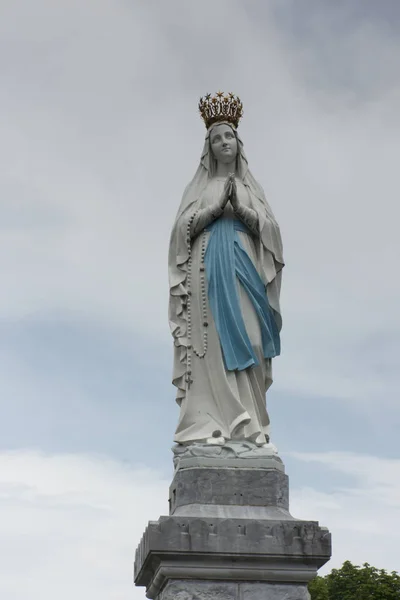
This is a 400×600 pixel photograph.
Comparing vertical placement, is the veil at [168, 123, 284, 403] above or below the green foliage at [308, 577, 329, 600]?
below

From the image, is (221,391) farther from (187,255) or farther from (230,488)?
(187,255)

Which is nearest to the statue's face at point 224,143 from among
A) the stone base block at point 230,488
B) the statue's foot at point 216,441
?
the statue's foot at point 216,441

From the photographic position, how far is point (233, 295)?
15.1 metres

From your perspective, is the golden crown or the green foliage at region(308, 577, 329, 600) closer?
the golden crown

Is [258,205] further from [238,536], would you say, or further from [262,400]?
[238,536]

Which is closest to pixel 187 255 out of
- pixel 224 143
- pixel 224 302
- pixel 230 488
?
pixel 224 302

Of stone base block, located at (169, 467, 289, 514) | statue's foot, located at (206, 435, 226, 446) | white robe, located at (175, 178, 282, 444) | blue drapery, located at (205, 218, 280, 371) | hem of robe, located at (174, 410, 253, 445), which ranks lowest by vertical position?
stone base block, located at (169, 467, 289, 514)

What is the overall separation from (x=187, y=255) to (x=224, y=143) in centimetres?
168

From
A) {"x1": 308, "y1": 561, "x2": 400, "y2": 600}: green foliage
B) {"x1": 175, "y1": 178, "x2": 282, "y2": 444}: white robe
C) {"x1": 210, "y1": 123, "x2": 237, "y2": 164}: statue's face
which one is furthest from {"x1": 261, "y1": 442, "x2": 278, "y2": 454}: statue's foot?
{"x1": 308, "y1": 561, "x2": 400, "y2": 600}: green foliage

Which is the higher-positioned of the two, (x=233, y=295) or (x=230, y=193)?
(x=230, y=193)

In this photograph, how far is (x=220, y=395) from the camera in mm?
14812

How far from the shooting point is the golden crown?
16.2m

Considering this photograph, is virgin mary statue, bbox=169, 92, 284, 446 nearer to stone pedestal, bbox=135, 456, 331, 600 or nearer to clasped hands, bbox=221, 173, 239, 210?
clasped hands, bbox=221, 173, 239, 210

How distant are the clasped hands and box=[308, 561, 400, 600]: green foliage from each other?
65.3 ft
